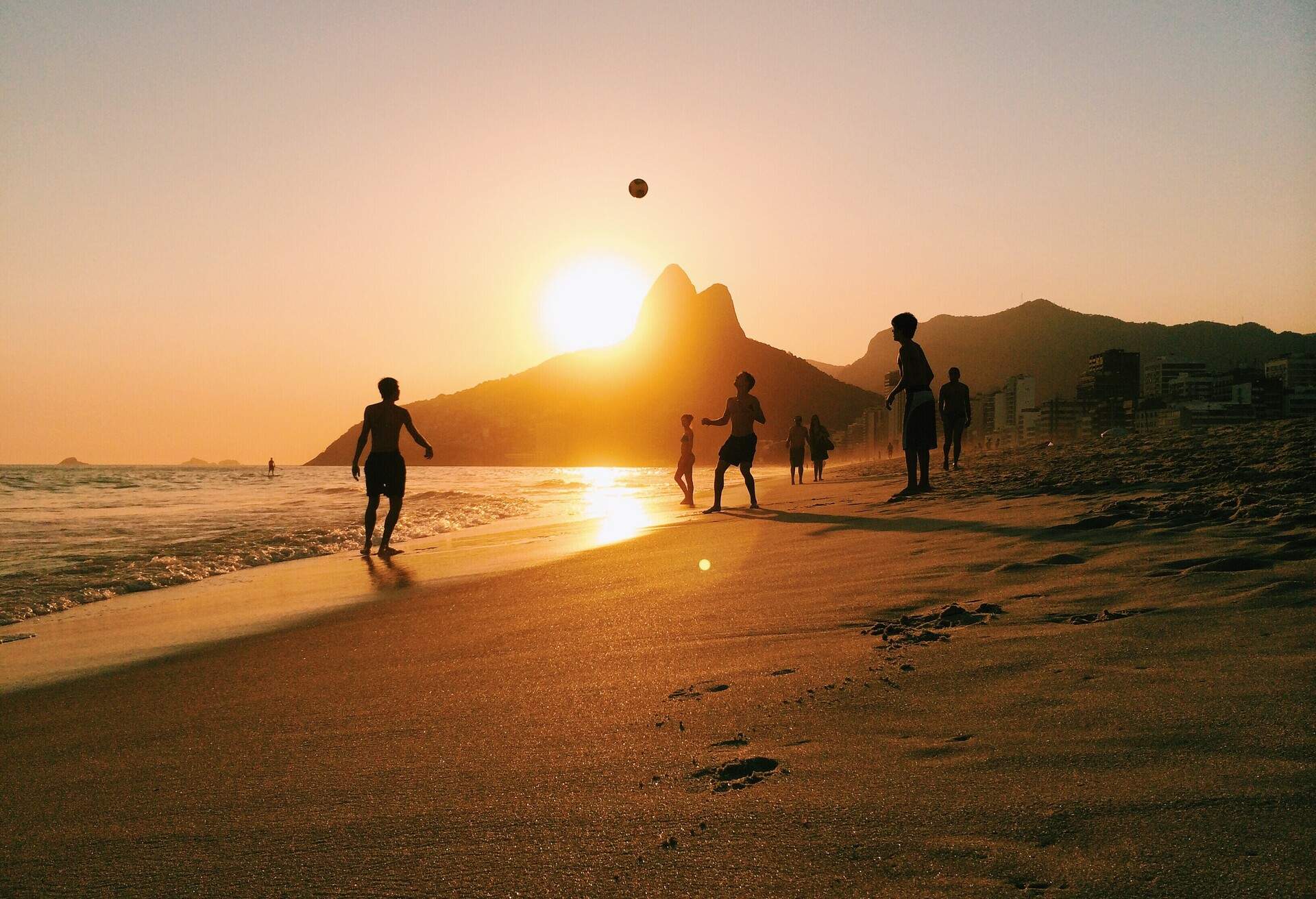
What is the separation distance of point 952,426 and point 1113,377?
398 ft

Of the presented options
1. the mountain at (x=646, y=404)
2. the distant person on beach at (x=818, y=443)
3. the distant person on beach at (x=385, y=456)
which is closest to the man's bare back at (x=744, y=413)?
the distant person on beach at (x=385, y=456)

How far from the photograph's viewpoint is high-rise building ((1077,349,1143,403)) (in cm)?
12000

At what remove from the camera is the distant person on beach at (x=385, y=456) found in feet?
34.0

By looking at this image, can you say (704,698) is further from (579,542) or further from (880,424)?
(880,424)

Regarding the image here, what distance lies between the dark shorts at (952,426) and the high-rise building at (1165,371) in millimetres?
133680

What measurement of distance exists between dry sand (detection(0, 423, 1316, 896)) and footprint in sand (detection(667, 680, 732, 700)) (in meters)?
0.02

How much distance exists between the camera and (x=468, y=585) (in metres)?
6.22

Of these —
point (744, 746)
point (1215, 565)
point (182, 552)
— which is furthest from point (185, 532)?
point (1215, 565)

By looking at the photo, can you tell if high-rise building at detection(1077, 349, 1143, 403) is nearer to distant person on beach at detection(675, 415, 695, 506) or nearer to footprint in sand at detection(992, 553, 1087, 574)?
distant person on beach at detection(675, 415, 695, 506)

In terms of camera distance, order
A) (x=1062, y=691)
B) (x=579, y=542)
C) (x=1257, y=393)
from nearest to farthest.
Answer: (x=1062, y=691) < (x=579, y=542) < (x=1257, y=393)

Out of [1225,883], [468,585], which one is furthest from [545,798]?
[468,585]

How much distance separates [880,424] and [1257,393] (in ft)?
150

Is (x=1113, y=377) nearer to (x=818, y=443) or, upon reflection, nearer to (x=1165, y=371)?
(x=1165, y=371)

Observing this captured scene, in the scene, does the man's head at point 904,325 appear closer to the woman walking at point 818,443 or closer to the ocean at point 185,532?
the ocean at point 185,532
